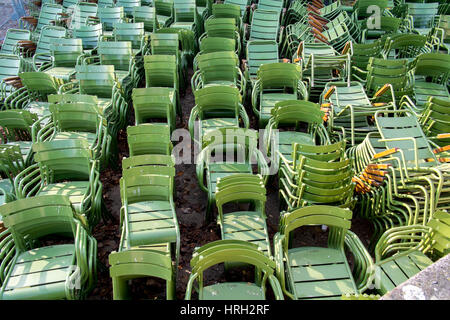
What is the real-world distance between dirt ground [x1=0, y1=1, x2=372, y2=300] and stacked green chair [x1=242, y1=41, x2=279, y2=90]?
8.94ft

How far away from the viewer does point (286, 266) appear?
14.7 feet

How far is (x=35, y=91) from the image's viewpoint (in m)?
7.65

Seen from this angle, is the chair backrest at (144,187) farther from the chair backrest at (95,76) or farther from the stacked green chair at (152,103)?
the chair backrest at (95,76)

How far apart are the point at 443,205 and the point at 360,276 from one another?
1.67m

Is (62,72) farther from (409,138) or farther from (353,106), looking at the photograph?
(409,138)

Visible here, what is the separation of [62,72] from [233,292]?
6436 mm

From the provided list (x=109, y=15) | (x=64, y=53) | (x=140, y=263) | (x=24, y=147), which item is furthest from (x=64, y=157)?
(x=109, y=15)

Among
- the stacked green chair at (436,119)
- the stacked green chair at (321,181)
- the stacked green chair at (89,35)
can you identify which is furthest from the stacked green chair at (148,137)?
the stacked green chair at (89,35)

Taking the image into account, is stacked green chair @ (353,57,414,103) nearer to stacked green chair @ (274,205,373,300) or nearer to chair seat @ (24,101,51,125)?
stacked green chair @ (274,205,373,300)

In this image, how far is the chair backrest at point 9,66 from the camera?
830cm

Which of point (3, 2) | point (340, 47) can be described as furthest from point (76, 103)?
point (3, 2)

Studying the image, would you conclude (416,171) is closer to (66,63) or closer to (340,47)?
(340,47)

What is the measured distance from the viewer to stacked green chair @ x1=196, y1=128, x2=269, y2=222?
5730 mm

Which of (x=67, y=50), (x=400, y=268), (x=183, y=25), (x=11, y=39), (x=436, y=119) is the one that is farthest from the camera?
(x=183, y=25)
